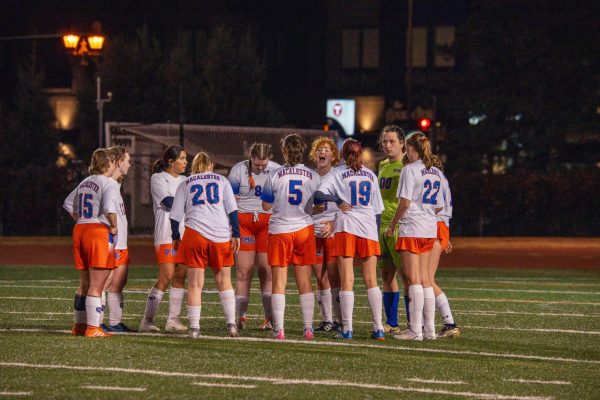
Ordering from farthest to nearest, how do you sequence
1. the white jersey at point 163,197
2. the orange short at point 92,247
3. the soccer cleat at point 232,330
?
the white jersey at point 163,197 < the soccer cleat at point 232,330 < the orange short at point 92,247

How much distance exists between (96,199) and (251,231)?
6.42 ft

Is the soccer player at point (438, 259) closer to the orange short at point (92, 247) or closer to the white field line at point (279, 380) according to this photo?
the orange short at point (92, 247)

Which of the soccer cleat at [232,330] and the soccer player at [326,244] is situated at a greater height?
the soccer player at [326,244]

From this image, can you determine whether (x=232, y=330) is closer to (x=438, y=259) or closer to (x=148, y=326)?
(x=148, y=326)

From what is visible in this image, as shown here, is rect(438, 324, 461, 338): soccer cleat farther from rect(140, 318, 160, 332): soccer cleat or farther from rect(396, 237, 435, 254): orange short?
rect(140, 318, 160, 332): soccer cleat

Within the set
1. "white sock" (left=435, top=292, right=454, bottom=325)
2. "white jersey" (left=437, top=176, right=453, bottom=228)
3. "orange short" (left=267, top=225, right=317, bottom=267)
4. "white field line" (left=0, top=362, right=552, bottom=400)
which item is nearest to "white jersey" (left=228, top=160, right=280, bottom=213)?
"orange short" (left=267, top=225, right=317, bottom=267)

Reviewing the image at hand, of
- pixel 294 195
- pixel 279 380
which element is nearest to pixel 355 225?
pixel 294 195

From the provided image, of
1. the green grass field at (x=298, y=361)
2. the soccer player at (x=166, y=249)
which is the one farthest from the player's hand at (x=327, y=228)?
the soccer player at (x=166, y=249)

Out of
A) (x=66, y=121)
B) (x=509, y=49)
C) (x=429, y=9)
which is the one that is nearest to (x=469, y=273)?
(x=509, y=49)

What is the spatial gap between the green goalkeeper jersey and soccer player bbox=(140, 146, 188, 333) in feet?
7.22

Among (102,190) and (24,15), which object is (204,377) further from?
(24,15)

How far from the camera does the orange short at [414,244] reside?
12.7 metres

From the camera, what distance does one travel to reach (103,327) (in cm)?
1319

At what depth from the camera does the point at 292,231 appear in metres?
12.7
